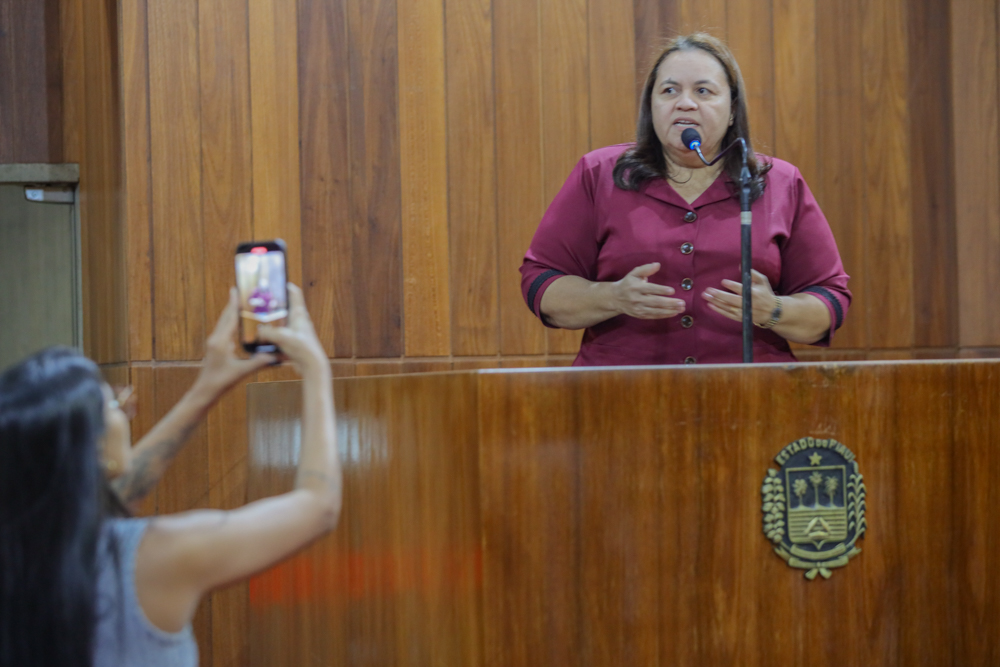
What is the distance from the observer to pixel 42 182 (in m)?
3.89

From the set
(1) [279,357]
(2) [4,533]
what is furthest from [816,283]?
(2) [4,533]

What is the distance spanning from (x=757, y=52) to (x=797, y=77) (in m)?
0.15

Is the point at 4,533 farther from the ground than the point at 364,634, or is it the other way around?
the point at 4,533

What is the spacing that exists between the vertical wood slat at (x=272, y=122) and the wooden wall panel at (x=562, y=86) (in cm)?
80

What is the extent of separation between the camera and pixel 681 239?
2.37m

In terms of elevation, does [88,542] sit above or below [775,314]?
below

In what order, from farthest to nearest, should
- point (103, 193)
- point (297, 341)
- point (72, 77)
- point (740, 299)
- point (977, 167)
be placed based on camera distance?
point (72, 77), point (103, 193), point (977, 167), point (740, 299), point (297, 341)

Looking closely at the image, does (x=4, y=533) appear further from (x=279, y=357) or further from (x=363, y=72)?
(x=363, y=72)

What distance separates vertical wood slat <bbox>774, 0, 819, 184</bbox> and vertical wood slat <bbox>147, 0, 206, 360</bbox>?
6.13ft

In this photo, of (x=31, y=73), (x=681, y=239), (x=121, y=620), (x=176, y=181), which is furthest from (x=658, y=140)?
(x=31, y=73)

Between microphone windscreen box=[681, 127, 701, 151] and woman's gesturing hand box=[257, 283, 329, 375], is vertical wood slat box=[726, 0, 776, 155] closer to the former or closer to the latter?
microphone windscreen box=[681, 127, 701, 151]

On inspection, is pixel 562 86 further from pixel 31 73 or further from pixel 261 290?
pixel 261 290

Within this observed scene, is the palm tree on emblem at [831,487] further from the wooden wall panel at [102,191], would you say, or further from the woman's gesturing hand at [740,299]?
the wooden wall panel at [102,191]

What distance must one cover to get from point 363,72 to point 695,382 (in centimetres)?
211
